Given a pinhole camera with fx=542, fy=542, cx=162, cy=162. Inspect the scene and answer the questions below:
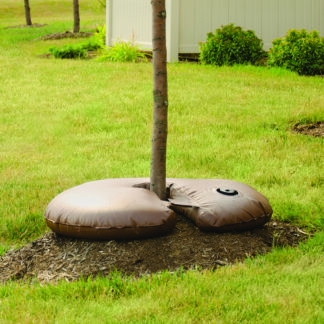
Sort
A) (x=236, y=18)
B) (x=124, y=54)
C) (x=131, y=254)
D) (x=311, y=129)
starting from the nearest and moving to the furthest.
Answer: (x=131, y=254), (x=311, y=129), (x=124, y=54), (x=236, y=18)

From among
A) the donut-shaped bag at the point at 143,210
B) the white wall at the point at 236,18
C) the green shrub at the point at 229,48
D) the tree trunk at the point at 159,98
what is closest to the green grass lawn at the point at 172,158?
the donut-shaped bag at the point at 143,210

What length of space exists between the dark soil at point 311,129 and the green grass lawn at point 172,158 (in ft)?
0.59

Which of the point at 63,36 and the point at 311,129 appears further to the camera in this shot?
the point at 63,36

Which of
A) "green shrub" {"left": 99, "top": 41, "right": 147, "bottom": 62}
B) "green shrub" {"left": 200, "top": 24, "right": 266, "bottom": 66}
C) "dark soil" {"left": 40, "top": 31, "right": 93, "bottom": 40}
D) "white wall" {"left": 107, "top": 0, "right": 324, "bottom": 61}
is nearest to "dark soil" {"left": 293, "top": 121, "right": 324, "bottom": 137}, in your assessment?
"green shrub" {"left": 200, "top": 24, "right": 266, "bottom": 66}

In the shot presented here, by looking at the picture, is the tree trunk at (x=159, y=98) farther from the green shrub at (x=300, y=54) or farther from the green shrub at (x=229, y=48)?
the green shrub at (x=229, y=48)

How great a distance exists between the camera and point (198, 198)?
13.4ft

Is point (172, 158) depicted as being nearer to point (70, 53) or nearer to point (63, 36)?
point (70, 53)

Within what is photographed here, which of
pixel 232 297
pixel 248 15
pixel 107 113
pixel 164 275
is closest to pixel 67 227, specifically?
pixel 164 275

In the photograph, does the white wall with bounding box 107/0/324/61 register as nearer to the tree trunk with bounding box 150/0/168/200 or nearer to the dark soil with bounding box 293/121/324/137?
the dark soil with bounding box 293/121/324/137

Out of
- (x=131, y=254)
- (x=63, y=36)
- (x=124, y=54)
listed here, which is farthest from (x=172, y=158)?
(x=63, y=36)

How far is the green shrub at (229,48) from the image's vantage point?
13.1 metres

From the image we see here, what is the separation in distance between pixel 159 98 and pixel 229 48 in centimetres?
948

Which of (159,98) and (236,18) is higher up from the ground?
(236,18)

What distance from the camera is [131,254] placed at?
366 cm
